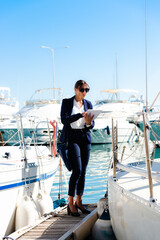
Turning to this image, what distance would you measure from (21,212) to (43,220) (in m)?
0.36

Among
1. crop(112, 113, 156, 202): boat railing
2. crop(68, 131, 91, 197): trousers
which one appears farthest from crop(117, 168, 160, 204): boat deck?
crop(68, 131, 91, 197): trousers

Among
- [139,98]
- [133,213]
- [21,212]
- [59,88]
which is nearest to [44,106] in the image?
[59,88]

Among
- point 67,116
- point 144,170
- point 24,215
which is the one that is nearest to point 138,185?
point 144,170

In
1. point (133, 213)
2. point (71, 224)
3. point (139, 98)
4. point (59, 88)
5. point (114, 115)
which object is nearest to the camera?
point (133, 213)

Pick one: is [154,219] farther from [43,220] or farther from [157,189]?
[43,220]

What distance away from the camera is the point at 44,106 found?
27.9m

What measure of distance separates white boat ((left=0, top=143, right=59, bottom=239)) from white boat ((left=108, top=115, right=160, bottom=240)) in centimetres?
159

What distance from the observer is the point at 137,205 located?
2332 millimetres

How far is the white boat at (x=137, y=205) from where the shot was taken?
6.99ft

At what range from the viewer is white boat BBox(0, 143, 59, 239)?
4.05m

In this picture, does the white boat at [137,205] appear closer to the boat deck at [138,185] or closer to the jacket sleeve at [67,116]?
the boat deck at [138,185]

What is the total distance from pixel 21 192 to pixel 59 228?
92cm

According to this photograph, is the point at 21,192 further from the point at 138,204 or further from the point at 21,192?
the point at 138,204

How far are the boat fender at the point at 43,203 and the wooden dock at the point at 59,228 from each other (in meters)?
0.28
